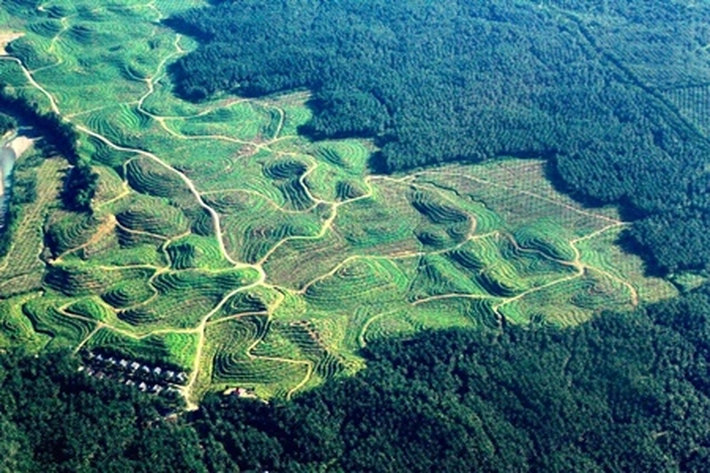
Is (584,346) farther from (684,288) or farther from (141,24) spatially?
(141,24)

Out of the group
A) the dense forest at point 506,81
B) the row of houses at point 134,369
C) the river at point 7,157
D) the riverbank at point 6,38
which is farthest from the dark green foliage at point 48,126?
the row of houses at point 134,369

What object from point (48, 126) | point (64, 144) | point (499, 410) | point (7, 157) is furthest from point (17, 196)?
point (499, 410)

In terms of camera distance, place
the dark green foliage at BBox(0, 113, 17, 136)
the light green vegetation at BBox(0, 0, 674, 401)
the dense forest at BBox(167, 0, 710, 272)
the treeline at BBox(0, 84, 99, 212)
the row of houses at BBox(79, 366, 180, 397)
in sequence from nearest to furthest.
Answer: the row of houses at BBox(79, 366, 180, 397)
the light green vegetation at BBox(0, 0, 674, 401)
the treeline at BBox(0, 84, 99, 212)
the dense forest at BBox(167, 0, 710, 272)
the dark green foliage at BBox(0, 113, 17, 136)

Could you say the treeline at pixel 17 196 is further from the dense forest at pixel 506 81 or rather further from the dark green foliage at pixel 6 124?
the dense forest at pixel 506 81

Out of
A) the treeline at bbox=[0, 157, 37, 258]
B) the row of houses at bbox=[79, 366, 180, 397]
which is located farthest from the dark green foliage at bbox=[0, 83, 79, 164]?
the row of houses at bbox=[79, 366, 180, 397]

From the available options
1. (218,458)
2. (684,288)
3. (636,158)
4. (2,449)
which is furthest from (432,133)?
(2,449)

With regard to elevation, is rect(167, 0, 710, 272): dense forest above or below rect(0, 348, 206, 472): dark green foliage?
above

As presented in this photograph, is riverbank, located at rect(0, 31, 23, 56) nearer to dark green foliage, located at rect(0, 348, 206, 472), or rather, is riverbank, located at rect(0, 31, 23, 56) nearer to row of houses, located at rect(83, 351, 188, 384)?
row of houses, located at rect(83, 351, 188, 384)
